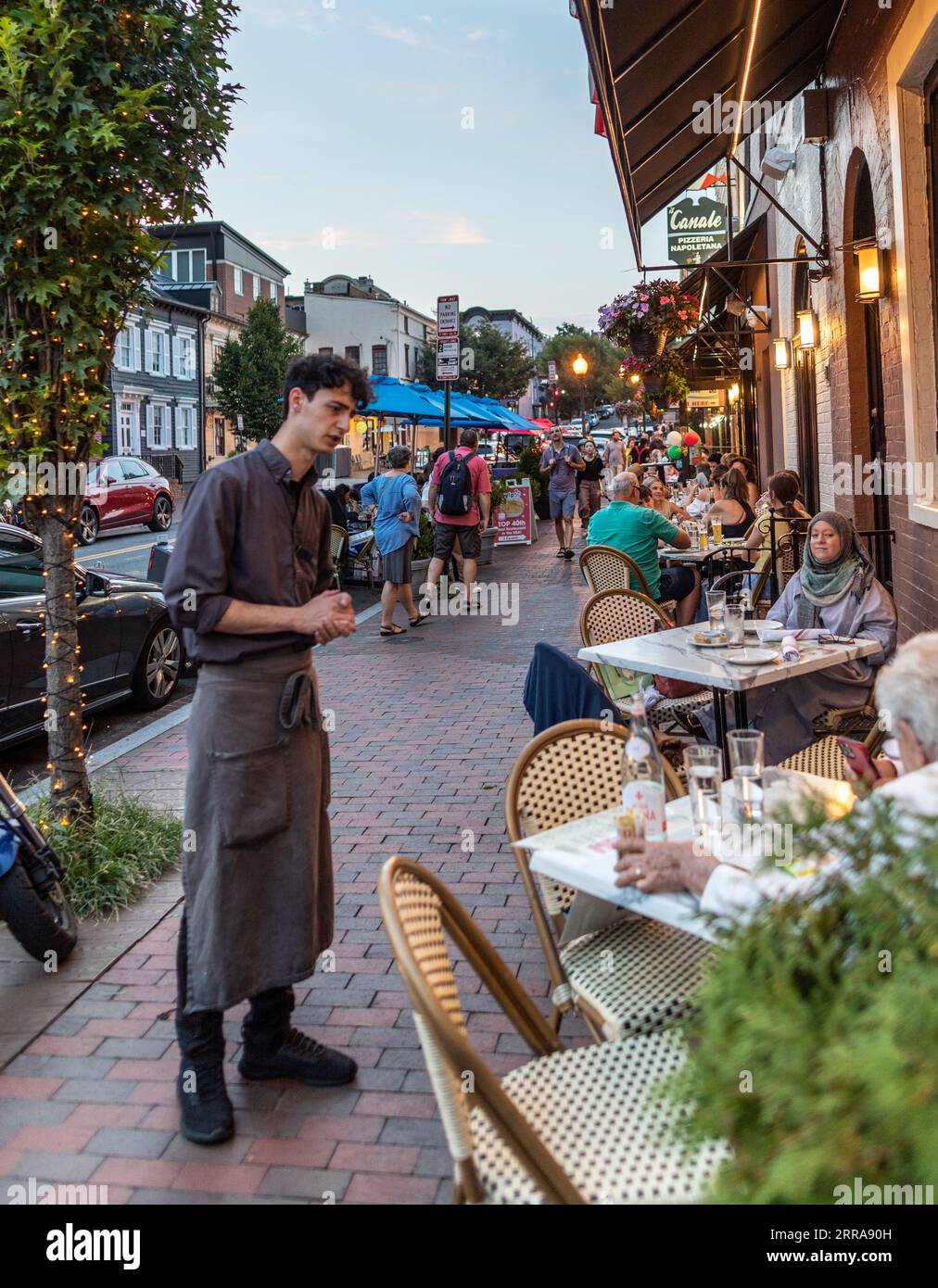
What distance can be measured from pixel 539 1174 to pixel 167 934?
295 centimetres

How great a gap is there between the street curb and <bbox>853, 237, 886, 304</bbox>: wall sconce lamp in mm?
5450

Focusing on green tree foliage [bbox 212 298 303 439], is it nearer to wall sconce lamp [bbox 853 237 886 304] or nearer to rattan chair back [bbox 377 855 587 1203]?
wall sconce lamp [bbox 853 237 886 304]

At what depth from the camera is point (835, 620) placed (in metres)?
5.62

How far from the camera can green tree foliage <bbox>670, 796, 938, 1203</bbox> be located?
1379mm

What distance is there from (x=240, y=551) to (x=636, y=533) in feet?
17.5

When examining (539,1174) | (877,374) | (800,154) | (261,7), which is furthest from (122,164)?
(800,154)

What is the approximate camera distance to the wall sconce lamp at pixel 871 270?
7.63m

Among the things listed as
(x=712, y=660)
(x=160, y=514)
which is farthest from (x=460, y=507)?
(x=160, y=514)

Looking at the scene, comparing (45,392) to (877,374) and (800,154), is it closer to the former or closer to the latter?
(877,374)

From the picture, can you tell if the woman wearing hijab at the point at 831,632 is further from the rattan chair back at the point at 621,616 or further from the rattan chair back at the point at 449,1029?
the rattan chair back at the point at 449,1029

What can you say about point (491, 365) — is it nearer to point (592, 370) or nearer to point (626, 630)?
point (592, 370)

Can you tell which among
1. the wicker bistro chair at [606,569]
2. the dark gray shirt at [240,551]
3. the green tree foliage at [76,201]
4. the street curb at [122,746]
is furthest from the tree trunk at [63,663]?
the wicker bistro chair at [606,569]

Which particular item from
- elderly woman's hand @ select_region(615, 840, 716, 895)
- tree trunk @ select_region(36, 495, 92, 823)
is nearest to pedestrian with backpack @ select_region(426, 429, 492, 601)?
tree trunk @ select_region(36, 495, 92, 823)

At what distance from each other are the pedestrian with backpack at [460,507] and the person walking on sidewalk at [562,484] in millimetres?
5198
